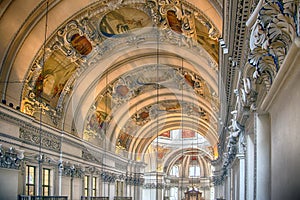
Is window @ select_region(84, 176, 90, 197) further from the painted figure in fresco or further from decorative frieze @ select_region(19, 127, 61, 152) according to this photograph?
the painted figure in fresco

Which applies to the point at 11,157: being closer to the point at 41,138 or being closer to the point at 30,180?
the point at 30,180

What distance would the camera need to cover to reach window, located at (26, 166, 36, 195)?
15.1 metres

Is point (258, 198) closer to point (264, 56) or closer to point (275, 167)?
point (275, 167)

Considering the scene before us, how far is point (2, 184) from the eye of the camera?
12.8 m

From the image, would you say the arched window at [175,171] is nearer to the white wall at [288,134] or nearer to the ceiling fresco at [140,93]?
the ceiling fresco at [140,93]

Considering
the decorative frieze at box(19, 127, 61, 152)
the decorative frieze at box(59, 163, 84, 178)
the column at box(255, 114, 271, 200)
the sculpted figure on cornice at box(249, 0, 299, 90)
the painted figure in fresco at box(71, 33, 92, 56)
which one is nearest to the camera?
the sculpted figure on cornice at box(249, 0, 299, 90)

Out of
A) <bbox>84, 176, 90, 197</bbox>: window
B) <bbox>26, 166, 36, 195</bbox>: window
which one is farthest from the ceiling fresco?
<bbox>26, 166, 36, 195</bbox>: window

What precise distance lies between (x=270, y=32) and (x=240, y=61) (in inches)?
165

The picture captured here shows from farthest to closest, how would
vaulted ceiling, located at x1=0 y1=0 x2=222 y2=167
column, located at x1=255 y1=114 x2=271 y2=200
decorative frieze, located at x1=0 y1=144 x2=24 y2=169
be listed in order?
vaulted ceiling, located at x1=0 y1=0 x2=222 y2=167
decorative frieze, located at x1=0 y1=144 x2=24 y2=169
column, located at x1=255 y1=114 x2=271 y2=200

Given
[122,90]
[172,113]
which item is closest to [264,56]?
[122,90]

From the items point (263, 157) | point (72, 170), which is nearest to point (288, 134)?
point (263, 157)

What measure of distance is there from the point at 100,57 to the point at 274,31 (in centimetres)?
1495

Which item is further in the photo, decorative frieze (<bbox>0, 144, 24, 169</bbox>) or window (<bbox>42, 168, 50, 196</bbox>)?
window (<bbox>42, 168, 50, 196</bbox>)

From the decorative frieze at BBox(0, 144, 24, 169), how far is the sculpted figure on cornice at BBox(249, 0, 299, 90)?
33.7ft
